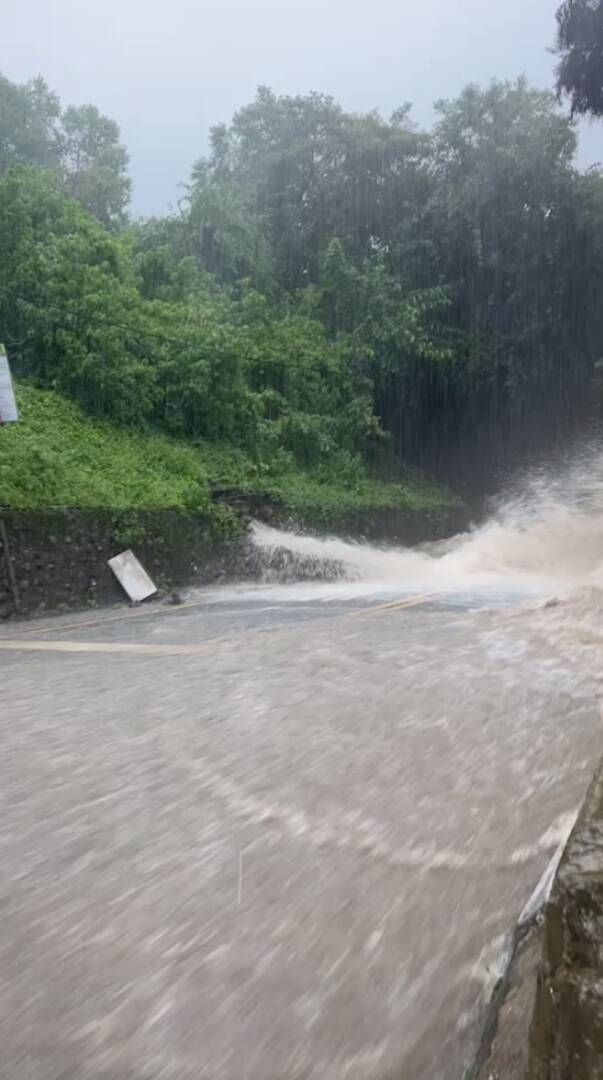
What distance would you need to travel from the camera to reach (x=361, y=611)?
13.1 meters

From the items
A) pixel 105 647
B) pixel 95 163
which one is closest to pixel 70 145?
pixel 95 163

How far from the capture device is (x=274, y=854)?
4293 millimetres

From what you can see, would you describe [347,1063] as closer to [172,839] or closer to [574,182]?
[172,839]

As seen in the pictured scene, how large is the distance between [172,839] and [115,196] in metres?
32.8

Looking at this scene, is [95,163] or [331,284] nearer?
[331,284]

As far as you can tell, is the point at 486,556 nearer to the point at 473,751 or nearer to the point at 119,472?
the point at 119,472

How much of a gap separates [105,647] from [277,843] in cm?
659

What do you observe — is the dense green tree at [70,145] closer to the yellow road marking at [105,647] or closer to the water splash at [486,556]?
the water splash at [486,556]

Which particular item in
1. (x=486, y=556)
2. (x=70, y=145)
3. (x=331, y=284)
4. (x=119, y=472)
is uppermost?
(x=70, y=145)

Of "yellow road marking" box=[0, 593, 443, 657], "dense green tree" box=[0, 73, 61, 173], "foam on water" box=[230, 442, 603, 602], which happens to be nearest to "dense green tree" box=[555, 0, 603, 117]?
"foam on water" box=[230, 442, 603, 602]

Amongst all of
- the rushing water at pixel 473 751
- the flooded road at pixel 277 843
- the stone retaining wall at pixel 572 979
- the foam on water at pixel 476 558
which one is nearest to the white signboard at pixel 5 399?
the foam on water at pixel 476 558

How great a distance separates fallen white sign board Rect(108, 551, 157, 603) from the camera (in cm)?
1602

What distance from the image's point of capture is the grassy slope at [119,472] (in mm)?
15961

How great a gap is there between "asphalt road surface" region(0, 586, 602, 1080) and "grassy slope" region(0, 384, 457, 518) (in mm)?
7697
